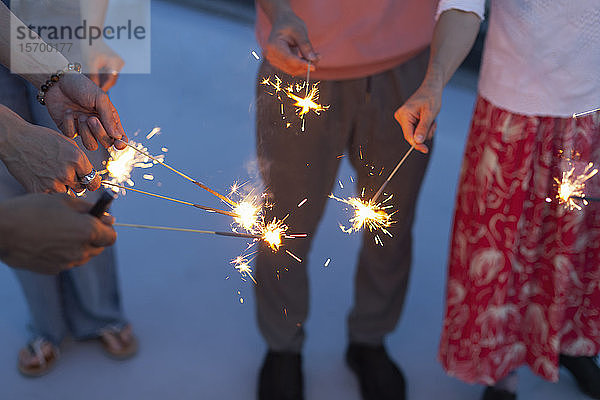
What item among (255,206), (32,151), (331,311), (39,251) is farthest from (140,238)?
(39,251)

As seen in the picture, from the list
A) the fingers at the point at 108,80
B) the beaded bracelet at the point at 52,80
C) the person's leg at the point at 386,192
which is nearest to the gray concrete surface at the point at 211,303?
the person's leg at the point at 386,192

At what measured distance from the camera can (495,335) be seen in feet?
4.18

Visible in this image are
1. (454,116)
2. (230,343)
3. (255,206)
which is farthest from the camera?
(454,116)

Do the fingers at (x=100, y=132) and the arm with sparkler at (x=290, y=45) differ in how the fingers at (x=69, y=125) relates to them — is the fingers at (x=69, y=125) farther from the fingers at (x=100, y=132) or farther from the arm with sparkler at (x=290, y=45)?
the arm with sparkler at (x=290, y=45)

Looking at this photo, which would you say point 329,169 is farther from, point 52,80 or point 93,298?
point 93,298

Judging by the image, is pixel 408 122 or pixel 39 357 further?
pixel 39 357

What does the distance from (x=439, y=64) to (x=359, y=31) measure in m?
0.19

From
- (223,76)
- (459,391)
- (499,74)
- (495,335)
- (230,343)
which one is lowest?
(459,391)

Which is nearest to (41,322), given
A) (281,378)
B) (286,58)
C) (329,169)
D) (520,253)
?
(281,378)

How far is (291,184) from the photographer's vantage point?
1232mm

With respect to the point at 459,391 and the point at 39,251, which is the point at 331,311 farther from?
the point at 39,251

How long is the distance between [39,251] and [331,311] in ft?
3.47

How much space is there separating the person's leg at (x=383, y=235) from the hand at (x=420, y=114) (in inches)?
7.9

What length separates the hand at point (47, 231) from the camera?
2.63ft
